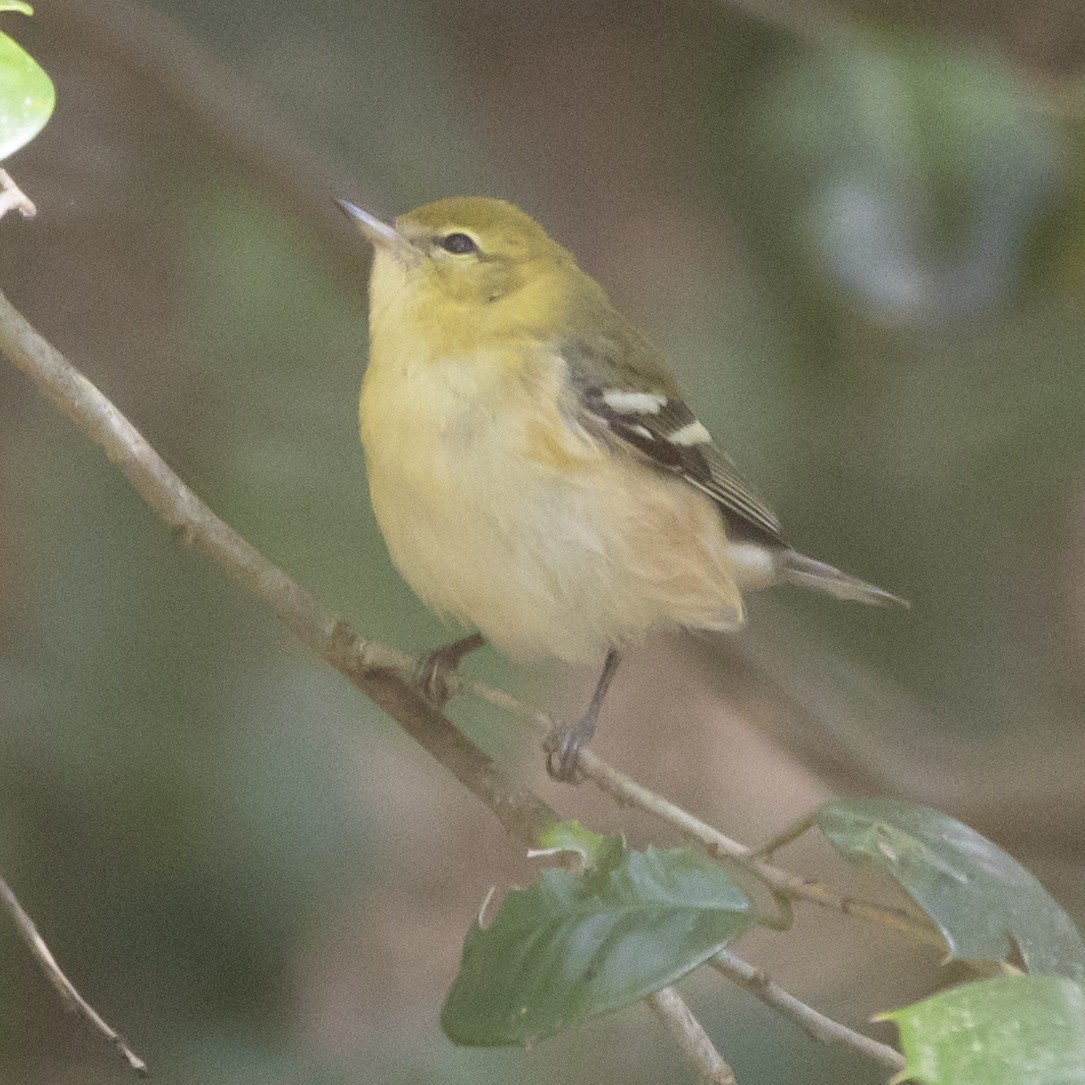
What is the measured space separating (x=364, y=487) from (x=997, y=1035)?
1.18 meters

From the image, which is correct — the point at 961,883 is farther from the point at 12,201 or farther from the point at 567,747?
the point at 12,201

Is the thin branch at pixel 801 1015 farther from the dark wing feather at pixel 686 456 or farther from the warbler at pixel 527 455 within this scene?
the dark wing feather at pixel 686 456

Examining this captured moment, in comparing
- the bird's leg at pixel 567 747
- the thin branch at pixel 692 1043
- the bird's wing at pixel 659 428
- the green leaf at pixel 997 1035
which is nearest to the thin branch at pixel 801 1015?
the thin branch at pixel 692 1043

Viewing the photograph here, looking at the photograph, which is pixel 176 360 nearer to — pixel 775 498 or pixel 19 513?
pixel 19 513

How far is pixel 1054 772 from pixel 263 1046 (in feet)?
3.70

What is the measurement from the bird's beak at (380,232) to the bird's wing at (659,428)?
190 millimetres

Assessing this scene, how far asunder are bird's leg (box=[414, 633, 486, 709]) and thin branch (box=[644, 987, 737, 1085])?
407mm

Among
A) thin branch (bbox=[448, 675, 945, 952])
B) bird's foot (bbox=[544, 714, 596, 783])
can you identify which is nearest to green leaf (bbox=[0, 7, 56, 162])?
thin branch (bbox=[448, 675, 945, 952])

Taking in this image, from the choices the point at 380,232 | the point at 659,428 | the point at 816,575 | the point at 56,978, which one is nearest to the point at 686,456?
the point at 659,428

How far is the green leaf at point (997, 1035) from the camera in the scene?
57 cm

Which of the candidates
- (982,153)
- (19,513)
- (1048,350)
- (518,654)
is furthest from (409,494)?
(1048,350)

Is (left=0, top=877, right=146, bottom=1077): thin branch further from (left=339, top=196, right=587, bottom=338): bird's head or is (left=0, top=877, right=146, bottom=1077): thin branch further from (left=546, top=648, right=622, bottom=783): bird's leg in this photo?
(left=339, top=196, right=587, bottom=338): bird's head

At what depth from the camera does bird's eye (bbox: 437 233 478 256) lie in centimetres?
131

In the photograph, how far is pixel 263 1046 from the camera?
1.47 metres
